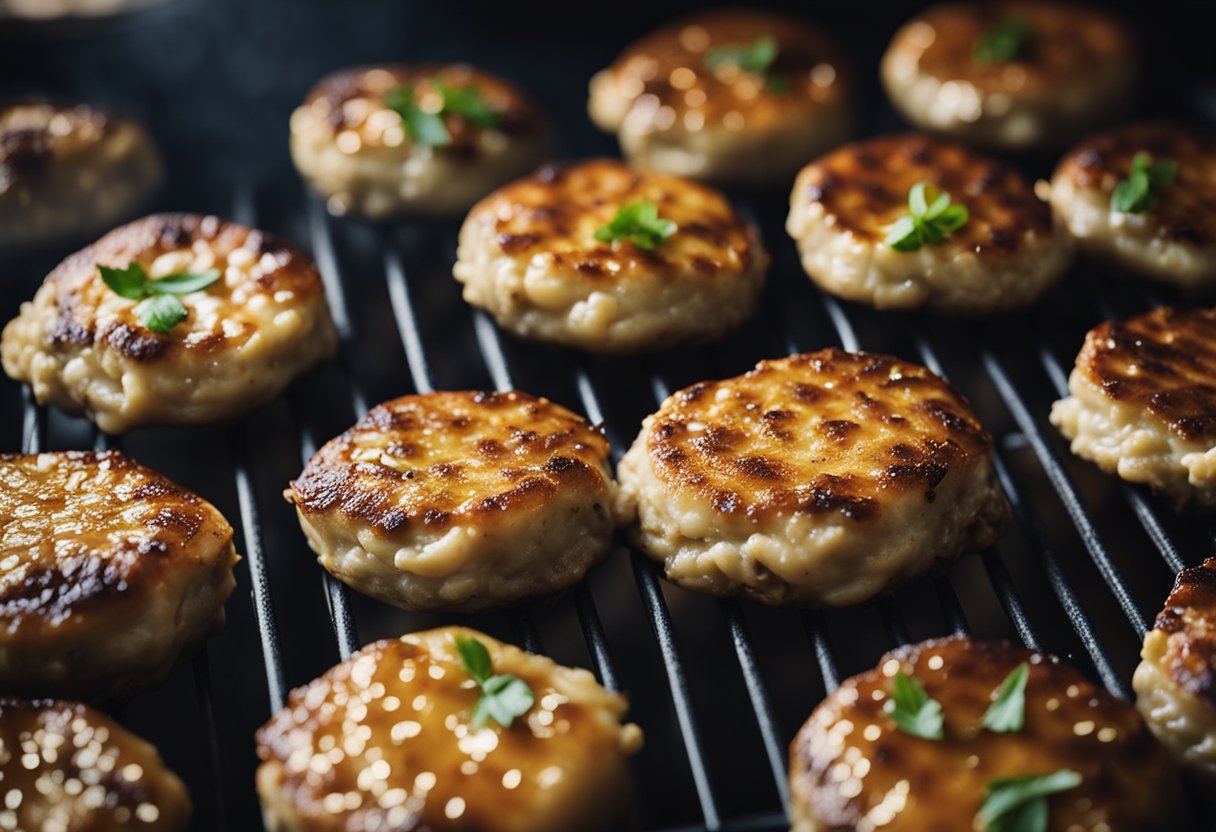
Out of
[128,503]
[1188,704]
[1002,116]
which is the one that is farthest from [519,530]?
[1002,116]

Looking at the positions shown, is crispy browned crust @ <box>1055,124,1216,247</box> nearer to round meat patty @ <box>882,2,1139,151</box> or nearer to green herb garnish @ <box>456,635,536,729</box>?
round meat patty @ <box>882,2,1139,151</box>

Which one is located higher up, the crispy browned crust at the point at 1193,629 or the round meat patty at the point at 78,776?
the crispy browned crust at the point at 1193,629

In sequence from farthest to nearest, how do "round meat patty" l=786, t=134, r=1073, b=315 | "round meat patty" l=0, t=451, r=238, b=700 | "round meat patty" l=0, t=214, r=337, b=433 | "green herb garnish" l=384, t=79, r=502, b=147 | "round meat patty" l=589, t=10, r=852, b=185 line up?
"round meat patty" l=589, t=10, r=852, b=185 → "green herb garnish" l=384, t=79, r=502, b=147 → "round meat patty" l=786, t=134, r=1073, b=315 → "round meat patty" l=0, t=214, r=337, b=433 → "round meat patty" l=0, t=451, r=238, b=700

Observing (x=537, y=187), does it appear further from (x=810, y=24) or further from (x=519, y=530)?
(x=810, y=24)

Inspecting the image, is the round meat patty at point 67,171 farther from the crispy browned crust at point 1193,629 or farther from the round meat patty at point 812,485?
the crispy browned crust at point 1193,629

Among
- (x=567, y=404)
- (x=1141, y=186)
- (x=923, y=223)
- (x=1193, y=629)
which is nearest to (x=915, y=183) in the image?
(x=923, y=223)

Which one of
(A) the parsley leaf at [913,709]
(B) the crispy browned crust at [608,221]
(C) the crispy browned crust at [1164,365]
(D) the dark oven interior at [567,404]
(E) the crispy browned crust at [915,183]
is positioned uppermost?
(E) the crispy browned crust at [915,183]

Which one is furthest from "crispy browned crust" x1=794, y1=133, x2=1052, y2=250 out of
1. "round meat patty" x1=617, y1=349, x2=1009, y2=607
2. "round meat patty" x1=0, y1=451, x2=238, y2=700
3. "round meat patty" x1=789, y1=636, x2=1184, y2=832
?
"round meat patty" x1=0, y1=451, x2=238, y2=700

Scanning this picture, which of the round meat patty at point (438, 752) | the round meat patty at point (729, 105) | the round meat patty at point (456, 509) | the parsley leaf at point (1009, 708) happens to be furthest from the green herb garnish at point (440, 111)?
the parsley leaf at point (1009, 708)
